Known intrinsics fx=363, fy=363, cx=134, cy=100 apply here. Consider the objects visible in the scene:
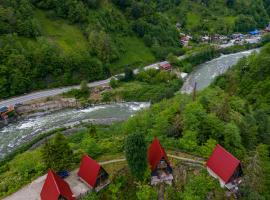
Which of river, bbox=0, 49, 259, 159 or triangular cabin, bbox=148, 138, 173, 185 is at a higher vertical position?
triangular cabin, bbox=148, 138, 173, 185

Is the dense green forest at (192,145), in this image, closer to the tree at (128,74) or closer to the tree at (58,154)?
the tree at (58,154)

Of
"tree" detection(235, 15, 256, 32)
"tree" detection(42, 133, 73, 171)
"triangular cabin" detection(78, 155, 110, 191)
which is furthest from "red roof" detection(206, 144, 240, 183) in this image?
"tree" detection(235, 15, 256, 32)

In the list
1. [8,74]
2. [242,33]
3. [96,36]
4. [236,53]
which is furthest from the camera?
[242,33]

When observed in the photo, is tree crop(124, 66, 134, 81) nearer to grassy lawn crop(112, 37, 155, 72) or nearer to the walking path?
grassy lawn crop(112, 37, 155, 72)

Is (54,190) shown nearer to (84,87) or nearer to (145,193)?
(145,193)

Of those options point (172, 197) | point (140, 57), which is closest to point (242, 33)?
point (140, 57)

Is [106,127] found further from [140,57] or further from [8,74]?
[140,57]

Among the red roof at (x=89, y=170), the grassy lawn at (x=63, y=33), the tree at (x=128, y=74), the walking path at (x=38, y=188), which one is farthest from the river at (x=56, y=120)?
the red roof at (x=89, y=170)
